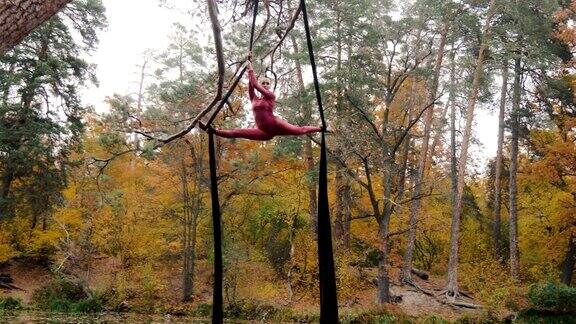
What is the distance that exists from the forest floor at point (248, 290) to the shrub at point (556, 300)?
1.72 m

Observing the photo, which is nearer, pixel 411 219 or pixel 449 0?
pixel 449 0

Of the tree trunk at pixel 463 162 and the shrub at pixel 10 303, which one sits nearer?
the shrub at pixel 10 303

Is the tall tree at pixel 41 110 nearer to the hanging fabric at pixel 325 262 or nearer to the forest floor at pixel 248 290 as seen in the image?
the forest floor at pixel 248 290

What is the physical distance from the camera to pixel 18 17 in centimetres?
234

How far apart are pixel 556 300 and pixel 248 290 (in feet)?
31.6

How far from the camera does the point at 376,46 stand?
17.0m

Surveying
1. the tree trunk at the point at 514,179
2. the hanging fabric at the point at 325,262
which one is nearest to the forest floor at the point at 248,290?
the tree trunk at the point at 514,179

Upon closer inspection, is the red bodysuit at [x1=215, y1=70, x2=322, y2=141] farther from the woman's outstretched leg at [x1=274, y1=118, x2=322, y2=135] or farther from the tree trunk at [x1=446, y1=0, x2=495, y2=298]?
the tree trunk at [x1=446, y1=0, x2=495, y2=298]

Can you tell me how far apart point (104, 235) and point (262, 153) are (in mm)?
6409

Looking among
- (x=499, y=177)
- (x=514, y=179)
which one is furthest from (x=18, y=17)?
(x=499, y=177)

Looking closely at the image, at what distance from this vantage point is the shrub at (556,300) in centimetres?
1527

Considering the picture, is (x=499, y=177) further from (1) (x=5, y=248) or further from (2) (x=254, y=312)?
(1) (x=5, y=248)

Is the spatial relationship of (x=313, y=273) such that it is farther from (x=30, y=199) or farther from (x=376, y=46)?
(x=30, y=199)

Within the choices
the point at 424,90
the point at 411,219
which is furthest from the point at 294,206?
the point at 424,90
